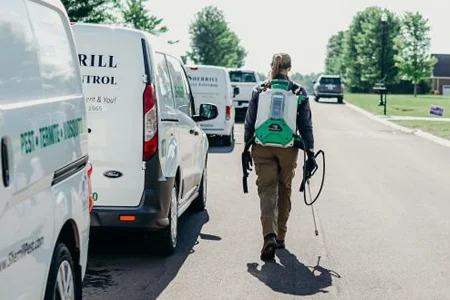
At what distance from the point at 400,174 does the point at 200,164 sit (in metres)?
6.79

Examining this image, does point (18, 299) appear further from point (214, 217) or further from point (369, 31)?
→ point (369, 31)

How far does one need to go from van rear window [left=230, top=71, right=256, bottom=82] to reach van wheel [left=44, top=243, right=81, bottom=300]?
100 feet

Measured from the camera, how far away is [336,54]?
15762 centimetres

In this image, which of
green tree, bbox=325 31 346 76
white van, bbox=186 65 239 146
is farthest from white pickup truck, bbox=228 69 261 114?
green tree, bbox=325 31 346 76

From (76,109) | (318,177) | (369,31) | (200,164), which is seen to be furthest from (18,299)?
(369,31)

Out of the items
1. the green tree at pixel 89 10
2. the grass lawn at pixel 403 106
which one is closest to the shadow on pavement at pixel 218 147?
the grass lawn at pixel 403 106

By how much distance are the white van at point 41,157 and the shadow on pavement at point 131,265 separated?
145 centimetres

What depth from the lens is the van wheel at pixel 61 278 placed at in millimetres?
4754

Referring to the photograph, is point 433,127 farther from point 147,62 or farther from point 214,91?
point 147,62

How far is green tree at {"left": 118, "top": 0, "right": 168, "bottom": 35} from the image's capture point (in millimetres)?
78750

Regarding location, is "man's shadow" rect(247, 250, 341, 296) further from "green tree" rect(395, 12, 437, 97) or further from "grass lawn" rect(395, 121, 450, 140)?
"green tree" rect(395, 12, 437, 97)

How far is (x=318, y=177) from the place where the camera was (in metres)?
15.8

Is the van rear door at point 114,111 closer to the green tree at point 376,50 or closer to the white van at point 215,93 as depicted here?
the white van at point 215,93

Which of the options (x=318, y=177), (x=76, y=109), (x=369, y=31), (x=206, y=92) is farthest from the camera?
(x=369, y=31)
